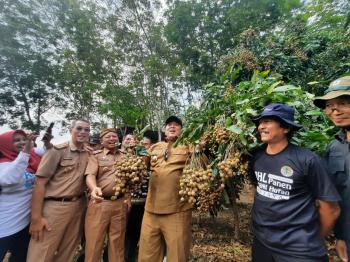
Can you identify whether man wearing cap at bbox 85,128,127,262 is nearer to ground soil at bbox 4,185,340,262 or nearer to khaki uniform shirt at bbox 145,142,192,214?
khaki uniform shirt at bbox 145,142,192,214

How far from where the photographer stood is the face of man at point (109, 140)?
2684mm

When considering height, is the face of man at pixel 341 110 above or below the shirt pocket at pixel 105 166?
above

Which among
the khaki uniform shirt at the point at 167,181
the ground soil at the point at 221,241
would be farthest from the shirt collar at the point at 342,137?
the ground soil at the point at 221,241

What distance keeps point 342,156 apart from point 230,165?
0.69 meters

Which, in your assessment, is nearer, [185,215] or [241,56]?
[185,215]

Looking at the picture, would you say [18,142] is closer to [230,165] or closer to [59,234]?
[59,234]

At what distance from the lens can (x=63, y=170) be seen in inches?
98.1

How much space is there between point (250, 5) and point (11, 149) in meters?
9.56

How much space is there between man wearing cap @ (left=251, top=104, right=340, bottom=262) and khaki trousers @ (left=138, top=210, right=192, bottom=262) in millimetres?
771

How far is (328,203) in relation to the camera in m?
1.51

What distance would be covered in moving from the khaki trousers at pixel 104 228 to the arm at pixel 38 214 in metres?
0.39

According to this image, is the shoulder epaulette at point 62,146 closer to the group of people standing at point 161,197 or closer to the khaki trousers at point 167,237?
the group of people standing at point 161,197

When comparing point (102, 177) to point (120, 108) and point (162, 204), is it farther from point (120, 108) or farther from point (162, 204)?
point (120, 108)

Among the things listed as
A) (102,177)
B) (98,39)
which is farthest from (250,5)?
(102,177)
